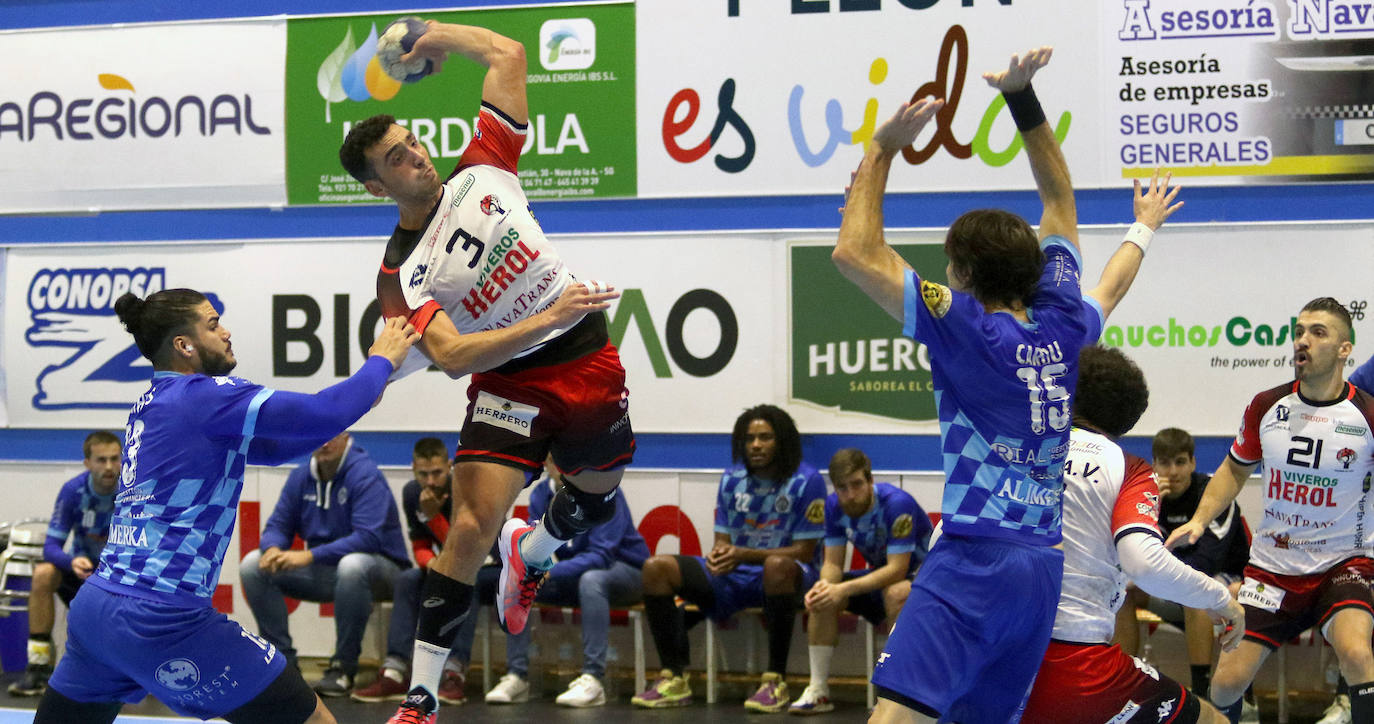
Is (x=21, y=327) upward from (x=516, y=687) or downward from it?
upward

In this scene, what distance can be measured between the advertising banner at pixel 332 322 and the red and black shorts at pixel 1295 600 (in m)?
3.02

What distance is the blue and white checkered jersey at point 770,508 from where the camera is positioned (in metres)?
7.75

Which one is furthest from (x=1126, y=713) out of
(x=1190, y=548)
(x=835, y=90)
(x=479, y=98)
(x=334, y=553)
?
(x=479, y=98)

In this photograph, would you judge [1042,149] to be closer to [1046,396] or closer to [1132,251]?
[1132,251]

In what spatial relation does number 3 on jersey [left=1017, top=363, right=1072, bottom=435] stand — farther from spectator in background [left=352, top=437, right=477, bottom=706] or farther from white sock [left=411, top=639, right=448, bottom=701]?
spectator in background [left=352, top=437, right=477, bottom=706]

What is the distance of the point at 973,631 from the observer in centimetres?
332

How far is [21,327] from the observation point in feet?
30.1

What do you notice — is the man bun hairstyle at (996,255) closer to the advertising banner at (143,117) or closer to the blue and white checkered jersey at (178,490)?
the blue and white checkered jersey at (178,490)

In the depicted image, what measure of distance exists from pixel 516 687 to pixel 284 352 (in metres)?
2.49

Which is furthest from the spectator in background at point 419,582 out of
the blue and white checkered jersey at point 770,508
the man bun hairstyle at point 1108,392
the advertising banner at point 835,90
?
the man bun hairstyle at point 1108,392

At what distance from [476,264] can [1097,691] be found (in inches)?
88.1

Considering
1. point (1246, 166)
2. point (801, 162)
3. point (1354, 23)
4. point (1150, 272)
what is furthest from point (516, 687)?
point (1354, 23)

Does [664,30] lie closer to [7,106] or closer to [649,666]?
[649,666]

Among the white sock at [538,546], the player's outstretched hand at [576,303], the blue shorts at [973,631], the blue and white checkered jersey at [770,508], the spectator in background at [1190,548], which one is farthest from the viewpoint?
the blue and white checkered jersey at [770,508]
